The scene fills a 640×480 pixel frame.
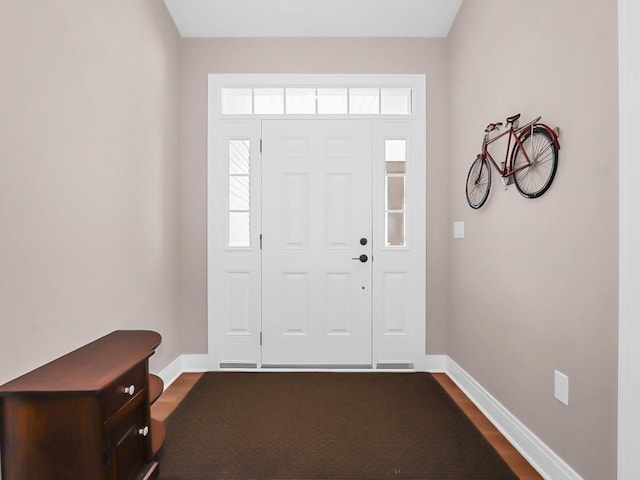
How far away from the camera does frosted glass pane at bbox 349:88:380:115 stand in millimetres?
3084

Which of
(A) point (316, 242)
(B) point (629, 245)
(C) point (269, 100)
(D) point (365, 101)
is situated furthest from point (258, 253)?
(B) point (629, 245)

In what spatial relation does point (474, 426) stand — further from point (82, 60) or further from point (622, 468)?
point (82, 60)

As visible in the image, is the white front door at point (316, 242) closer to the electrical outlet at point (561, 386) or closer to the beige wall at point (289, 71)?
the beige wall at point (289, 71)

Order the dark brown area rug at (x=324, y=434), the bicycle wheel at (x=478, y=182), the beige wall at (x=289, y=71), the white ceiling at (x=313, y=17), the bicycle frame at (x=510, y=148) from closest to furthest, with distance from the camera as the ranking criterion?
the dark brown area rug at (x=324, y=434) → the bicycle frame at (x=510, y=148) → the bicycle wheel at (x=478, y=182) → the white ceiling at (x=313, y=17) → the beige wall at (x=289, y=71)

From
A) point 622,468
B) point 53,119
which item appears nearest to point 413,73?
point 53,119

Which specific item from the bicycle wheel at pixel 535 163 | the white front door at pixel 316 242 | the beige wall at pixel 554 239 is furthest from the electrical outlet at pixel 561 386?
the white front door at pixel 316 242

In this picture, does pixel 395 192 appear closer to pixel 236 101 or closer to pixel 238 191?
pixel 238 191

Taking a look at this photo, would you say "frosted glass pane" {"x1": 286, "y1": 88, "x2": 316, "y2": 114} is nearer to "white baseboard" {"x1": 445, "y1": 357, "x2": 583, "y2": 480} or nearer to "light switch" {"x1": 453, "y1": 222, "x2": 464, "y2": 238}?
"light switch" {"x1": 453, "y1": 222, "x2": 464, "y2": 238}

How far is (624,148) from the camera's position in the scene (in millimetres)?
1271

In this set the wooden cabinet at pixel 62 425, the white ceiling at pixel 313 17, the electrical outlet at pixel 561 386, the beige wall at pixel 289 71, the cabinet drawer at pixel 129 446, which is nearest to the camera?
the wooden cabinet at pixel 62 425

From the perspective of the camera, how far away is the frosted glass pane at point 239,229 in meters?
3.07

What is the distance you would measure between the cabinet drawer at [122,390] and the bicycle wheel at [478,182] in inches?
86.3

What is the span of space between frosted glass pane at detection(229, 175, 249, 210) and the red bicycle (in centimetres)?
189

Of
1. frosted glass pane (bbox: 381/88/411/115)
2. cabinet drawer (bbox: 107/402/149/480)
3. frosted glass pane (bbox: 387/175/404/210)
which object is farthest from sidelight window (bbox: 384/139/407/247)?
cabinet drawer (bbox: 107/402/149/480)
